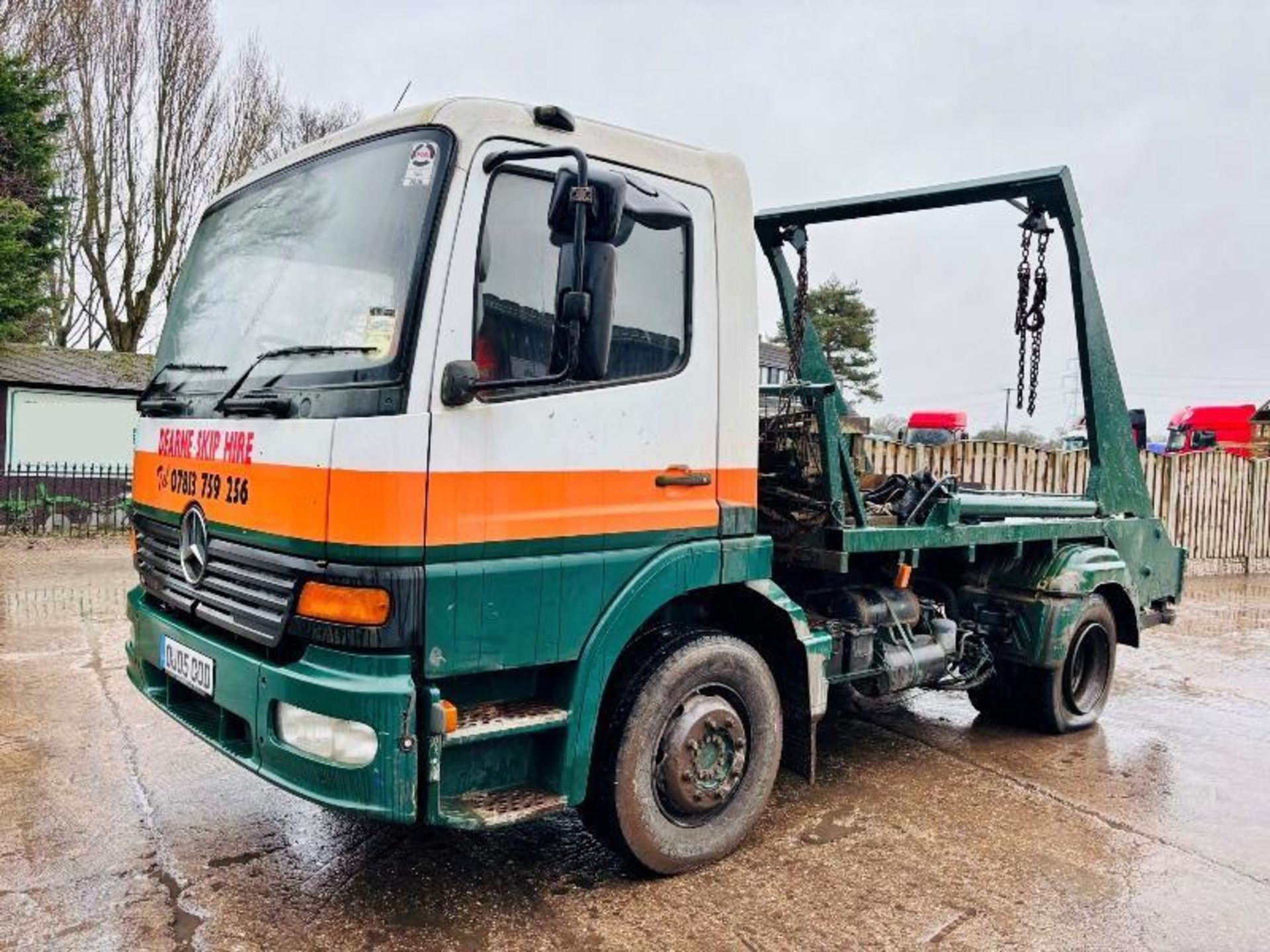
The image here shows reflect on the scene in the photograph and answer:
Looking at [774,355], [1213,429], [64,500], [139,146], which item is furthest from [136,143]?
[1213,429]

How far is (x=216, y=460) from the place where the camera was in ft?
10.7

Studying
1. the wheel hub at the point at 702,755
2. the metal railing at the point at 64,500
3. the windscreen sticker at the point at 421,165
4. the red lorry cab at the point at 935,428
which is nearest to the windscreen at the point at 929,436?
the red lorry cab at the point at 935,428

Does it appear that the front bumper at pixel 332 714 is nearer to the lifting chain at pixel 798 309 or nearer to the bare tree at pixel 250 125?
the lifting chain at pixel 798 309

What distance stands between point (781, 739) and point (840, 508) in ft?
3.64

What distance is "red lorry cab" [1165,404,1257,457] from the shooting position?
800 inches

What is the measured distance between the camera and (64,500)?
1418 centimetres

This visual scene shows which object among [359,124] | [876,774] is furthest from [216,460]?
[876,774]

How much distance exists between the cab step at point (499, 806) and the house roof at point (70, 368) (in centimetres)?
1640

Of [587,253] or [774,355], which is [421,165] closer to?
[587,253]

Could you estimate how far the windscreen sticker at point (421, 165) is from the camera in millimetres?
2965

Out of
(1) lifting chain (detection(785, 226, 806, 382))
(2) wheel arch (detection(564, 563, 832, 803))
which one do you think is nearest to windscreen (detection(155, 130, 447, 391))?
(2) wheel arch (detection(564, 563, 832, 803))

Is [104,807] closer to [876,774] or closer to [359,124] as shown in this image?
[359,124]

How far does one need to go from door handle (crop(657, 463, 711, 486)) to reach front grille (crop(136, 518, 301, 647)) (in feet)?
4.27

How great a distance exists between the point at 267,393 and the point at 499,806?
1.51 metres
